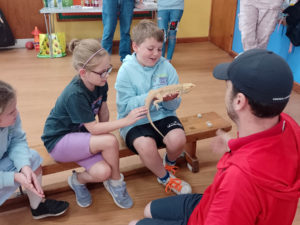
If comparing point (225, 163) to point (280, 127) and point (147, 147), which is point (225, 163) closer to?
point (280, 127)

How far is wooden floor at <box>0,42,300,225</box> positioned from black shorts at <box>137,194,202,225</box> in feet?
1.13

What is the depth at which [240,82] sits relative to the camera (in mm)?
948

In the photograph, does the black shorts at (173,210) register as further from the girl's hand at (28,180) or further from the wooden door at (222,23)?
the wooden door at (222,23)

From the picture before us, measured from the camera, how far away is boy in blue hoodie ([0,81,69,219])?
1421mm

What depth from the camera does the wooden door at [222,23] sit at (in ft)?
15.3

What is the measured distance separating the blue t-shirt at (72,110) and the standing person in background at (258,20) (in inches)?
84.1

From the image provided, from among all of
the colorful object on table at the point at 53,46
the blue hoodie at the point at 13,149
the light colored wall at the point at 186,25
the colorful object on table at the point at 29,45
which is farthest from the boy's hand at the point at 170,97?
the colorful object on table at the point at 29,45

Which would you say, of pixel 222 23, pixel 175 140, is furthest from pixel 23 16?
pixel 175 140

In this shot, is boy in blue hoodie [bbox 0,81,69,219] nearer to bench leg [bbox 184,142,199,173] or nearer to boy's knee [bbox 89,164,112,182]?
boy's knee [bbox 89,164,112,182]

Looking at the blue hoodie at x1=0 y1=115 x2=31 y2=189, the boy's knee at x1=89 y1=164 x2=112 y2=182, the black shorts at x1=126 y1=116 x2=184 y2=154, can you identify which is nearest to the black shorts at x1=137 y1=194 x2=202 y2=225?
the boy's knee at x1=89 y1=164 x2=112 y2=182

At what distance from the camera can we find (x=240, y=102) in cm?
98

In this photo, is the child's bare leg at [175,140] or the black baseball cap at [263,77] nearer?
Result: the black baseball cap at [263,77]

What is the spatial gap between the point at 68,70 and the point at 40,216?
2645mm

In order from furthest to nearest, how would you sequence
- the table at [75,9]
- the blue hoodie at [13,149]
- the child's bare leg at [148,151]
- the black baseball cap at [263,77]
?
the table at [75,9]
the child's bare leg at [148,151]
the blue hoodie at [13,149]
the black baseball cap at [263,77]
